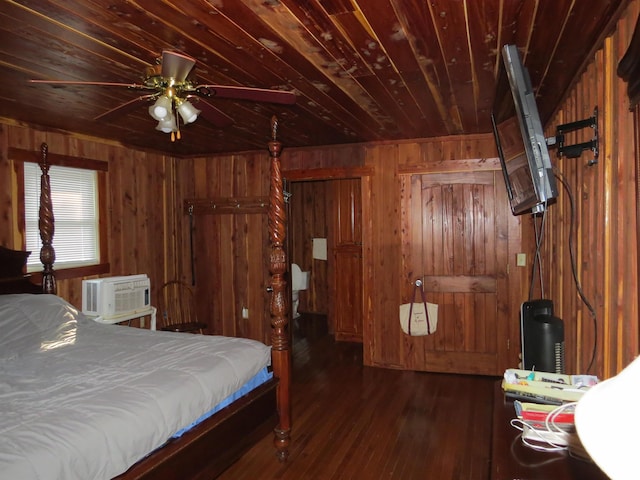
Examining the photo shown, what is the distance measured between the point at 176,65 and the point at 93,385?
153 centimetres

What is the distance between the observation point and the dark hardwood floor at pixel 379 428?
2.78m

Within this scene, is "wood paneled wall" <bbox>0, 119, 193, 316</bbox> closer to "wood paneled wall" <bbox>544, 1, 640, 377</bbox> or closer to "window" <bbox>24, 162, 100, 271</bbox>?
"window" <bbox>24, 162, 100, 271</bbox>

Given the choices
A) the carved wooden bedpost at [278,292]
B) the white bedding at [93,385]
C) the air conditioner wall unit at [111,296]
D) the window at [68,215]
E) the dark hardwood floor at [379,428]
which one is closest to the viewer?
the white bedding at [93,385]

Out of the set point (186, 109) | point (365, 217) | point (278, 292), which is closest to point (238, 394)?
point (278, 292)

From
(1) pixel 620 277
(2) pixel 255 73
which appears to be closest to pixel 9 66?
(2) pixel 255 73

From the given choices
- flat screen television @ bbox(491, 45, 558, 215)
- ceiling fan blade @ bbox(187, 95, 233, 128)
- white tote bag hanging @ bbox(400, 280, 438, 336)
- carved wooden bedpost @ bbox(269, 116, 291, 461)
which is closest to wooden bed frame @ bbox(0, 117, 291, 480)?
carved wooden bedpost @ bbox(269, 116, 291, 461)

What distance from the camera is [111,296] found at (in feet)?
13.0

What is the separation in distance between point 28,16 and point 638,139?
7.70 feet

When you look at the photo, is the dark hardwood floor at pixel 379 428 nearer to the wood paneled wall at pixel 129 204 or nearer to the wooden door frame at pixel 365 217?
the wooden door frame at pixel 365 217

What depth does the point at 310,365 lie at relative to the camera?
191 inches

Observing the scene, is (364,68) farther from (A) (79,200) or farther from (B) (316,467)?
(A) (79,200)

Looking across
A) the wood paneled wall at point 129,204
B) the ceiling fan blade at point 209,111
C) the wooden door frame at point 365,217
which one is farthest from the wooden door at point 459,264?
the wood paneled wall at point 129,204

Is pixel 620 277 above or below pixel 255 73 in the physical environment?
below

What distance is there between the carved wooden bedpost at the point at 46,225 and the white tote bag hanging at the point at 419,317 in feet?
10.7
